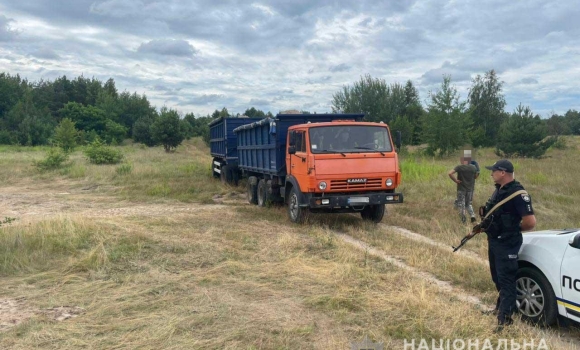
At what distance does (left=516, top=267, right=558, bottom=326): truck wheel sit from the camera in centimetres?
440

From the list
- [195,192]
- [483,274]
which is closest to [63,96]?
[195,192]

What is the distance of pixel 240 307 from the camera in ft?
16.4

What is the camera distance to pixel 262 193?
13016 millimetres

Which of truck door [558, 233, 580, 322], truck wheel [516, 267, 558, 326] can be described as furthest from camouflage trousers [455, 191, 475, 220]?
truck door [558, 233, 580, 322]

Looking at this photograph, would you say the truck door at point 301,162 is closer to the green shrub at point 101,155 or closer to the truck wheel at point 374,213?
the truck wheel at point 374,213

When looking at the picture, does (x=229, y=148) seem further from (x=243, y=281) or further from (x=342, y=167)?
(x=243, y=281)

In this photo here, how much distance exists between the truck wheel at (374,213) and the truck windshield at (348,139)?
141cm

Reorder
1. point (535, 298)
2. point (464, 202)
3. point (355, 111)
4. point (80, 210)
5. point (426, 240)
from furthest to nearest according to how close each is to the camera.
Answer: point (355, 111) → point (80, 210) → point (464, 202) → point (426, 240) → point (535, 298)

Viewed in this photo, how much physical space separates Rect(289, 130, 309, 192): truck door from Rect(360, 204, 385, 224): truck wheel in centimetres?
194

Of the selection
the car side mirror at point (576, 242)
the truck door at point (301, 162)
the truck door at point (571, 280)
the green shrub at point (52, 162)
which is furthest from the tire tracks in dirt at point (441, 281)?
the green shrub at point (52, 162)

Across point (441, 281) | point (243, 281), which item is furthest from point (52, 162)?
point (441, 281)

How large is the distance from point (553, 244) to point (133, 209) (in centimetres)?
1065

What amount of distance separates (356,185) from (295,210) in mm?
1552

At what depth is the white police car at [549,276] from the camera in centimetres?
416
